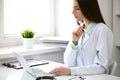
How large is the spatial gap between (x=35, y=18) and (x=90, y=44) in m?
1.05

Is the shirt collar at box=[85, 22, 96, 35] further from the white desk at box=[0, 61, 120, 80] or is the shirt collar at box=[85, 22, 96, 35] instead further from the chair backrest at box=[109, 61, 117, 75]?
the white desk at box=[0, 61, 120, 80]

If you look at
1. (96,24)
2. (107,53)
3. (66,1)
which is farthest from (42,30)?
(107,53)

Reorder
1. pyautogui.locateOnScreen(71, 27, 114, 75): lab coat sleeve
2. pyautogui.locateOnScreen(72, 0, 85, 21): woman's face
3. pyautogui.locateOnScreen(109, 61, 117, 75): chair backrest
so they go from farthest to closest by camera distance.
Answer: pyautogui.locateOnScreen(72, 0, 85, 21): woman's face
pyautogui.locateOnScreen(109, 61, 117, 75): chair backrest
pyautogui.locateOnScreen(71, 27, 114, 75): lab coat sleeve

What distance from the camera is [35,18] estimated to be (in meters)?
2.90

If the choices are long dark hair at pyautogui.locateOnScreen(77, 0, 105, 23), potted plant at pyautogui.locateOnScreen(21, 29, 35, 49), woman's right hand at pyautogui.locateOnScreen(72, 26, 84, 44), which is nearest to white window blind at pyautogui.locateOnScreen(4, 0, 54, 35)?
potted plant at pyautogui.locateOnScreen(21, 29, 35, 49)

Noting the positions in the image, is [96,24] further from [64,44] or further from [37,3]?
[37,3]

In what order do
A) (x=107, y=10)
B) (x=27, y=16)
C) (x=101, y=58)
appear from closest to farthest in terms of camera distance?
1. (x=101, y=58)
2. (x=27, y=16)
3. (x=107, y=10)

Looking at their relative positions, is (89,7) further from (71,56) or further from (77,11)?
(71,56)

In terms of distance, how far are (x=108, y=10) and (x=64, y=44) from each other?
2.43 ft


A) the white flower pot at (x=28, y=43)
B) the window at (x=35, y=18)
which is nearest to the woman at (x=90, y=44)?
the white flower pot at (x=28, y=43)

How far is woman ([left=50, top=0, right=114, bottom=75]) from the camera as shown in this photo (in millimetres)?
1890

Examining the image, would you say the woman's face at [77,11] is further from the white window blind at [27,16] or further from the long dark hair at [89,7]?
the white window blind at [27,16]

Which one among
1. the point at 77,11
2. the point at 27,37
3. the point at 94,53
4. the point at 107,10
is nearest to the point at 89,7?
the point at 77,11

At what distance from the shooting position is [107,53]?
1920 mm
